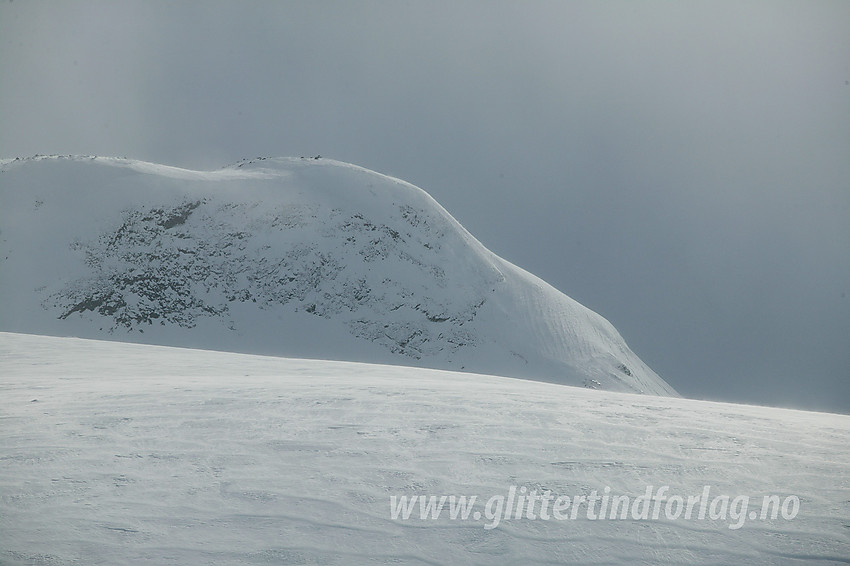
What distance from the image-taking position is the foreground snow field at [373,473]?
12.5 feet

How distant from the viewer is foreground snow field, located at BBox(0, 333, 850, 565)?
12.5 feet

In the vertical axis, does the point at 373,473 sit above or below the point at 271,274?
below

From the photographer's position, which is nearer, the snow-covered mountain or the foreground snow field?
the foreground snow field

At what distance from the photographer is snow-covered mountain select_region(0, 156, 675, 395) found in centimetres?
3503

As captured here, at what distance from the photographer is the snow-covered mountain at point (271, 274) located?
35031 millimetres

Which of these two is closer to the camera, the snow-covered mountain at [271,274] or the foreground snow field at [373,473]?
the foreground snow field at [373,473]

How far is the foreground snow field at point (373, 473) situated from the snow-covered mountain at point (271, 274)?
27862 millimetres

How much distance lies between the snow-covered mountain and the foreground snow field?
2786 cm

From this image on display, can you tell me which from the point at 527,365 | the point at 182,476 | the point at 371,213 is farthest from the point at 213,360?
the point at 371,213

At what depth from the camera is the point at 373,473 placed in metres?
4.83

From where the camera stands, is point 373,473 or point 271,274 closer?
point 373,473

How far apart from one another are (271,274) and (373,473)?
35.2m

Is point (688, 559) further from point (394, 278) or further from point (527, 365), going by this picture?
point (394, 278)

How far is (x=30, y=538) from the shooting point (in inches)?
147
